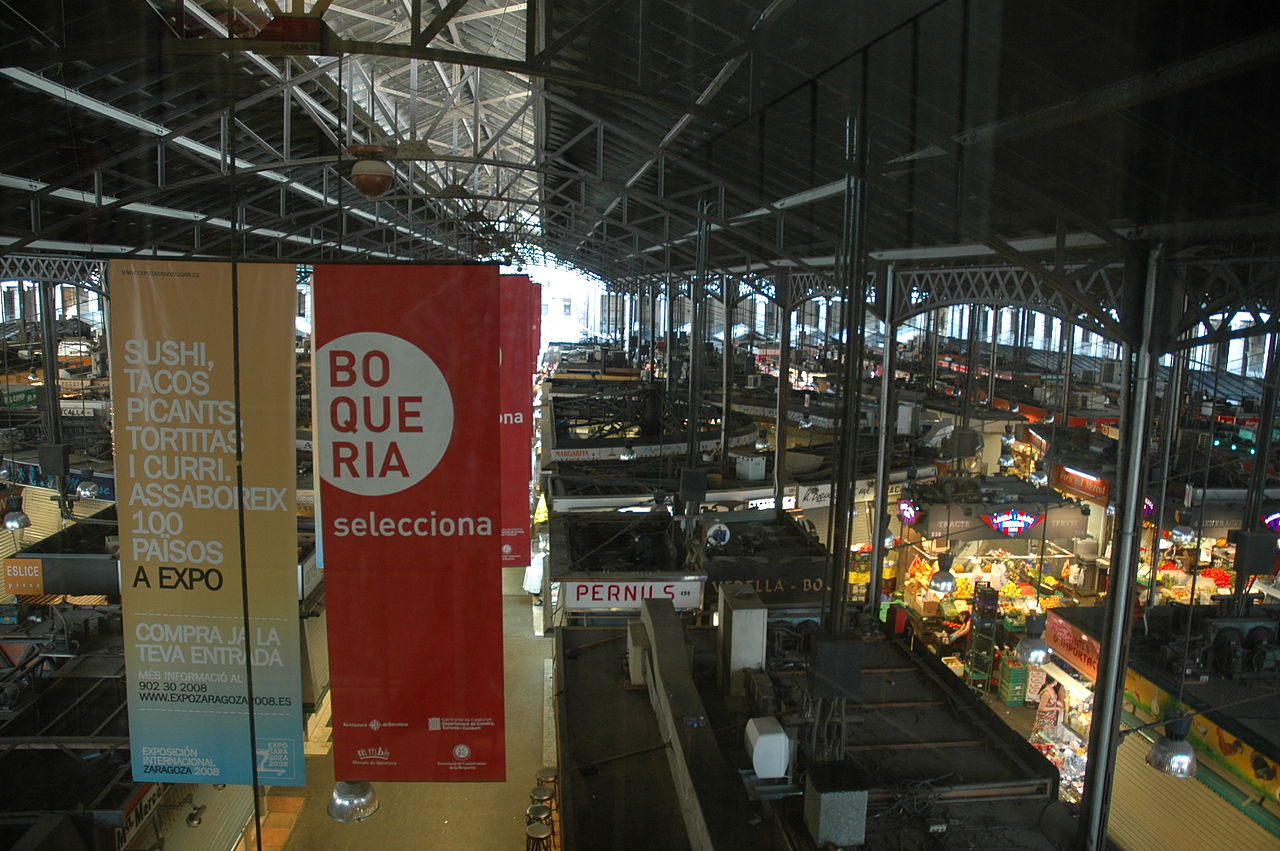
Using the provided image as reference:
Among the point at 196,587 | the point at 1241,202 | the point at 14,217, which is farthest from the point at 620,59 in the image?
the point at 14,217

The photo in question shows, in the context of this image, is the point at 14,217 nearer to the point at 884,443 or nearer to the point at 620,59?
the point at 620,59

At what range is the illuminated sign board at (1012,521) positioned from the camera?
13.2m

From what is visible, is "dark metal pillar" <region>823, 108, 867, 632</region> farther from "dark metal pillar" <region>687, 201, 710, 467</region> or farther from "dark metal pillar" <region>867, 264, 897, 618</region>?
"dark metal pillar" <region>867, 264, 897, 618</region>

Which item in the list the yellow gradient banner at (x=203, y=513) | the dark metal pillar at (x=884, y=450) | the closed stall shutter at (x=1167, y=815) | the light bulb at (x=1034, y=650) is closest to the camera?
the yellow gradient banner at (x=203, y=513)

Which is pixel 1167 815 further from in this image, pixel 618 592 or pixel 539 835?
pixel 539 835

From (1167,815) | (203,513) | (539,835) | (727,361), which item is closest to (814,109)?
(727,361)

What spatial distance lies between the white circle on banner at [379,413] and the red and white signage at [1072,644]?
784 centimetres

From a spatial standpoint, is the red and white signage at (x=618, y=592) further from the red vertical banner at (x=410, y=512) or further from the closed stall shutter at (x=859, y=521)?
the closed stall shutter at (x=859, y=521)

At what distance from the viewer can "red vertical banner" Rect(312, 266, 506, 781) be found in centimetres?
375

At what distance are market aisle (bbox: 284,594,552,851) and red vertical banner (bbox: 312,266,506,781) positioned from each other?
6.00 m

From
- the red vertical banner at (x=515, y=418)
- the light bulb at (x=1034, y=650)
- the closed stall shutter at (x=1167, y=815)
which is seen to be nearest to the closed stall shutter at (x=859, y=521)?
the light bulb at (x=1034, y=650)

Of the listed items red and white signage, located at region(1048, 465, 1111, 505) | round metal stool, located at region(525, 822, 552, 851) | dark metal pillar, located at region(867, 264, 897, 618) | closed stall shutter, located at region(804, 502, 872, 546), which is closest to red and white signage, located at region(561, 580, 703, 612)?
round metal stool, located at region(525, 822, 552, 851)

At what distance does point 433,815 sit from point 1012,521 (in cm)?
960

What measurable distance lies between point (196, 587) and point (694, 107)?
12.0 ft
